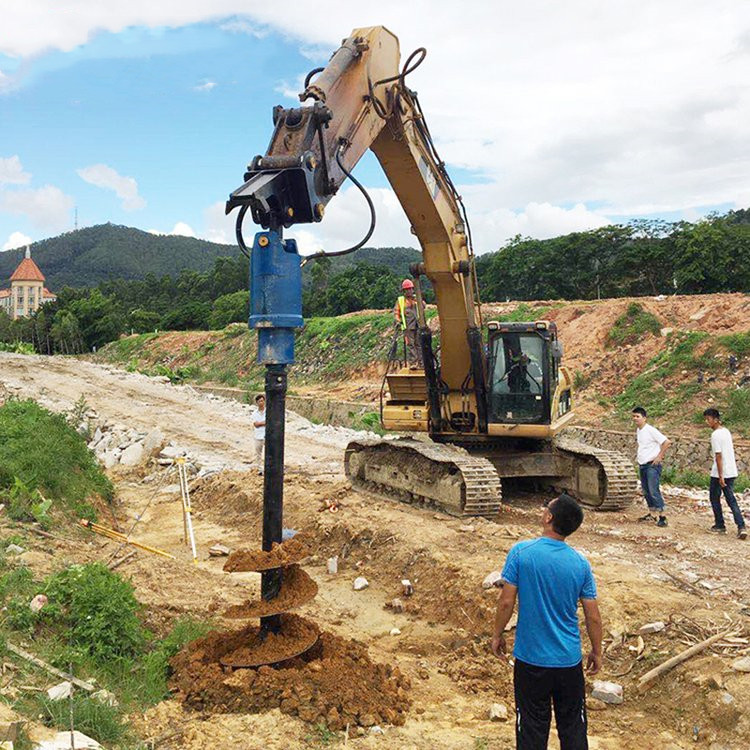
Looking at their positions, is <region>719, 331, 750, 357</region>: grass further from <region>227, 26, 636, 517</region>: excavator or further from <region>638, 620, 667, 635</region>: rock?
<region>638, 620, 667, 635</region>: rock

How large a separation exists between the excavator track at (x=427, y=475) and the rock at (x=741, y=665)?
4.25m

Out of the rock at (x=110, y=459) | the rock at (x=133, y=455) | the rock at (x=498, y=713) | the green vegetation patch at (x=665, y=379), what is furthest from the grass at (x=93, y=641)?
the green vegetation patch at (x=665, y=379)

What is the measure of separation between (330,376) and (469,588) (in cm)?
2506

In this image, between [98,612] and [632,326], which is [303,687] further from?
[632,326]

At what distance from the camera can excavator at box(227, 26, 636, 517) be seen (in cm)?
751

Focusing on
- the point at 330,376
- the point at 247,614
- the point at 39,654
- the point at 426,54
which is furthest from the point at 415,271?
the point at 330,376

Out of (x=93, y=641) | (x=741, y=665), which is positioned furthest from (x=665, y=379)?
(x=93, y=641)

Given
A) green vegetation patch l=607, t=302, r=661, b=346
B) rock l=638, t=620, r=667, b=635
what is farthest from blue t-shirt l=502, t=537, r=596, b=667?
green vegetation patch l=607, t=302, r=661, b=346

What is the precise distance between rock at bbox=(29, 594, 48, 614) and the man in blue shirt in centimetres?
347

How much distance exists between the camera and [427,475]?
9812mm

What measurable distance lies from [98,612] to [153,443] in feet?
33.3

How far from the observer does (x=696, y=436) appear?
16906 millimetres

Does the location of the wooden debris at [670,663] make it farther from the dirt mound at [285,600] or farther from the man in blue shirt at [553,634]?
the dirt mound at [285,600]

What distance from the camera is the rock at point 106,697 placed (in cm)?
433
